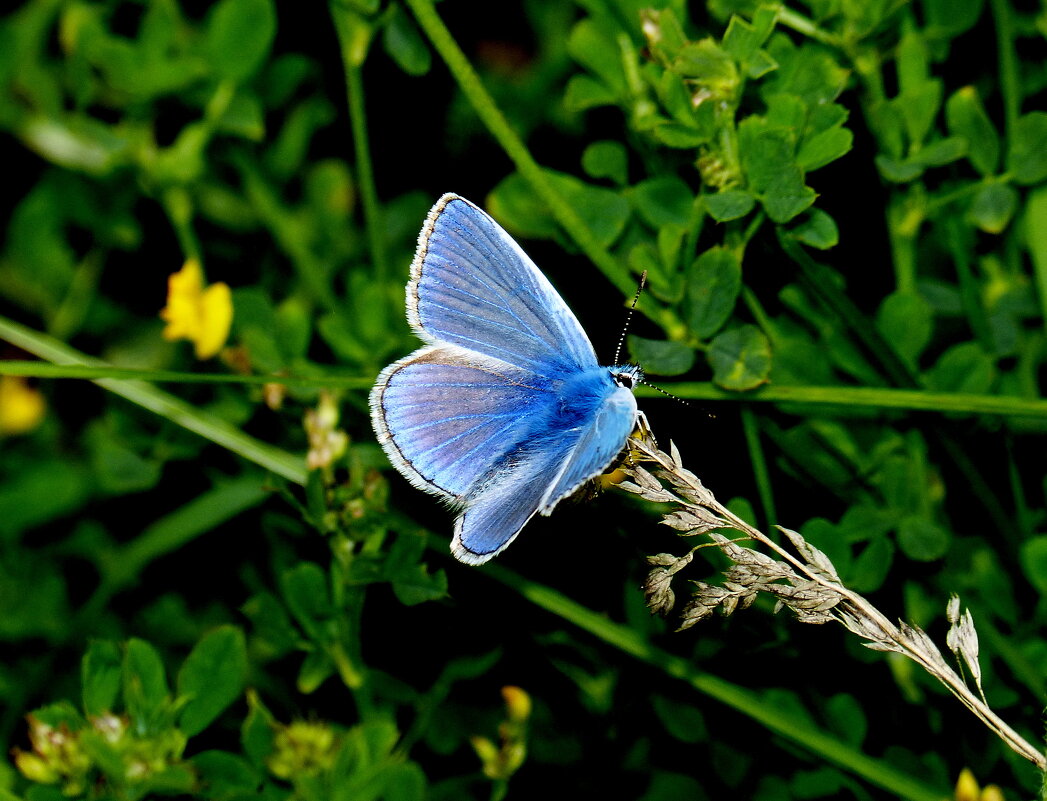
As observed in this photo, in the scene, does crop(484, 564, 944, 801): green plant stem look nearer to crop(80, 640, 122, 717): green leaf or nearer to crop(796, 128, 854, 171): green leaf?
crop(80, 640, 122, 717): green leaf

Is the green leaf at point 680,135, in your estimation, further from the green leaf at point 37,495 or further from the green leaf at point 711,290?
the green leaf at point 37,495

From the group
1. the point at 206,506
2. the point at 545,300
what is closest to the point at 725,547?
the point at 545,300

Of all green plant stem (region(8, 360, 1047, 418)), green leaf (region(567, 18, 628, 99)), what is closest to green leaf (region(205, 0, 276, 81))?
green leaf (region(567, 18, 628, 99))

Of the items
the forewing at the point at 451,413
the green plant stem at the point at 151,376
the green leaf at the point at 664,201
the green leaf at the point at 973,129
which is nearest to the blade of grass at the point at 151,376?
the green plant stem at the point at 151,376

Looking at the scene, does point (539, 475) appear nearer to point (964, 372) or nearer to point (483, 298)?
point (483, 298)

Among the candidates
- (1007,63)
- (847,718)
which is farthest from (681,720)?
(1007,63)

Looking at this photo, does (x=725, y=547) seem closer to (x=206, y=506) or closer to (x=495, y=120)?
(x=495, y=120)
